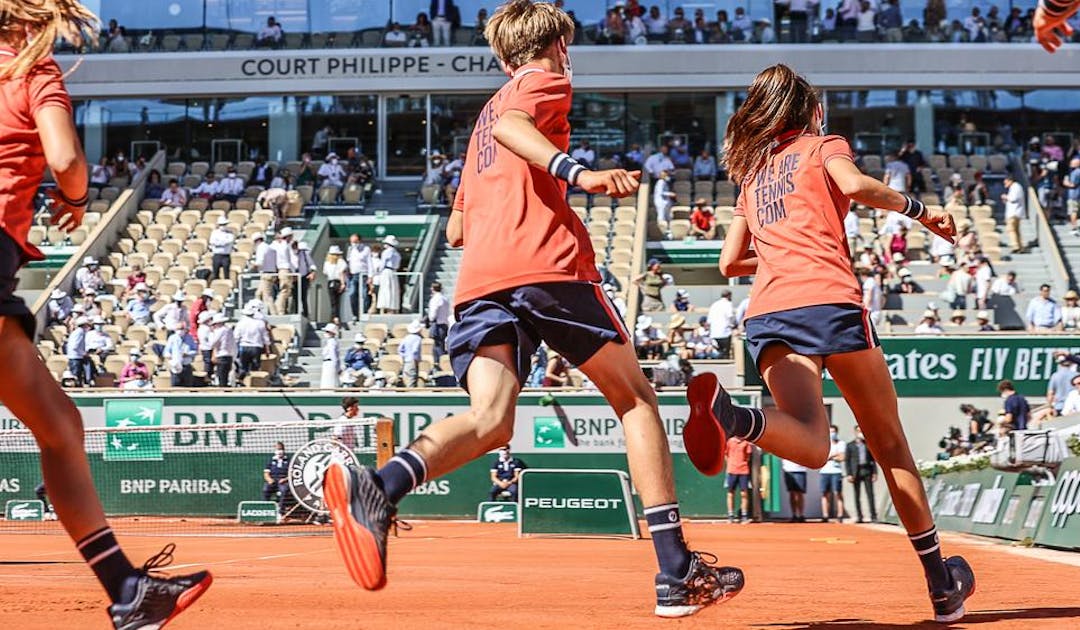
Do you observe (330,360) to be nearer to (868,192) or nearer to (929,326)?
(929,326)

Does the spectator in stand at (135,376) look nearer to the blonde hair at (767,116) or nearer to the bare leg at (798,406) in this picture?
the blonde hair at (767,116)

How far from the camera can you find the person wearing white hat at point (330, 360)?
25328 mm

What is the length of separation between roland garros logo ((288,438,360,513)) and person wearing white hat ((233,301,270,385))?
14.2 feet

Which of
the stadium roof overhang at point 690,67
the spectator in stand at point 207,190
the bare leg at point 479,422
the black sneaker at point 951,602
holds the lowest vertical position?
the black sneaker at point 951,602

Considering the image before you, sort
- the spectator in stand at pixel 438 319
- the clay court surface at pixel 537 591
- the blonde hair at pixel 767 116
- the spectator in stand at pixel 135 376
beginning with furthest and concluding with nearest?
the spectator in stand at pixel 438 319, the spectator in stand at pixel 135 376, the blonde hair at pixel 767 116, the clay court surface at pixel 537 591

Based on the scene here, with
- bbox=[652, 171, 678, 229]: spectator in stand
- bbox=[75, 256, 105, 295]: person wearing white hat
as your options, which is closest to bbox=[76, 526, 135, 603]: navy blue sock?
bbox=[75, 256, 105, 295]: person wearing white hat

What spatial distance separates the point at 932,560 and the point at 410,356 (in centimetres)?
1973

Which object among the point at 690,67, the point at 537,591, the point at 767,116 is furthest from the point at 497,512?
the point at 690,67

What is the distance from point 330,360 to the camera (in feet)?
83.8

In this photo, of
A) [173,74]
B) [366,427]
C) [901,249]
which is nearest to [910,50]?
[901,249]

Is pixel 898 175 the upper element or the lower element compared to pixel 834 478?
upper

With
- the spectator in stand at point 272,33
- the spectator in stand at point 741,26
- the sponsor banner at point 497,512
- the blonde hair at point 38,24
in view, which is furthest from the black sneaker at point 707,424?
the spectator in stand at point 272,33

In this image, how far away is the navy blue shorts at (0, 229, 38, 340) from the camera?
453 centimetres

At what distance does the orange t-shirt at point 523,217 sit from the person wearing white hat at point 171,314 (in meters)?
22.6
